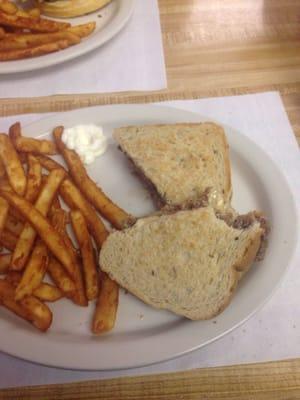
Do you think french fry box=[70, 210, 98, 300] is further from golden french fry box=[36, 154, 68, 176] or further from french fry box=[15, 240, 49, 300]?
golden french fry box=[36, 154, 68, 176]

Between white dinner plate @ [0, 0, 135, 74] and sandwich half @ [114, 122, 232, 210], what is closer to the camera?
sandwich half @ [114, 122, 232, 210]

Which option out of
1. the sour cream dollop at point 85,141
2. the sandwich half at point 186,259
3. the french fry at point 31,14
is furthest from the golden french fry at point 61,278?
the french fry at point 31,14

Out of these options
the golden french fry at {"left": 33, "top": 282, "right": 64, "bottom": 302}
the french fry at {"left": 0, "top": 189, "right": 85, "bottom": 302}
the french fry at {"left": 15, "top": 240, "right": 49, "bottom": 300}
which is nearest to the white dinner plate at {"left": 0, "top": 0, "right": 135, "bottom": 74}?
the french fry at {"left": 0, "top": 189, "right": 85, "bottom": 302}

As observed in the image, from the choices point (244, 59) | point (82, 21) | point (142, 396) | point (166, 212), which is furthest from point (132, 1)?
point (142, 396)

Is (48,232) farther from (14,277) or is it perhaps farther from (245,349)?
(245,349)

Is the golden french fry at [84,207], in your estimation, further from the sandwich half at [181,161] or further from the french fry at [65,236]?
the sandwich half at [181,161]

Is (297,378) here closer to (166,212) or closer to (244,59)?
(166,212)
